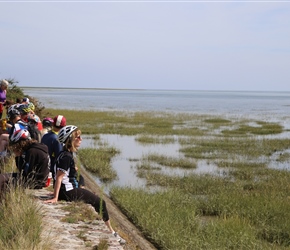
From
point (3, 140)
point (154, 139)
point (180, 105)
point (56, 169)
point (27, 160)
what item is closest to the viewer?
point (56, 169)

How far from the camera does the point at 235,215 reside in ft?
30.7

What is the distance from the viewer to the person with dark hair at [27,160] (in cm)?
627

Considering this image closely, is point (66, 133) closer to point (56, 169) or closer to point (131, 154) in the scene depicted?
point (56, 169)

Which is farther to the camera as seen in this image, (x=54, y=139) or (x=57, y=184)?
(x=54, y=139)

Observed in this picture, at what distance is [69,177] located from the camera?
6.23 meters

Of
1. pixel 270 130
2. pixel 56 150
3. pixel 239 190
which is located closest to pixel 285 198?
pixel 239 190

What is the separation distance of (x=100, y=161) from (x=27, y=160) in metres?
8.92

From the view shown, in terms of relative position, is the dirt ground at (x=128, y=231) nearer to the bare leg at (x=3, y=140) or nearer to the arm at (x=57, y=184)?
the arm at (x=57, y=184)

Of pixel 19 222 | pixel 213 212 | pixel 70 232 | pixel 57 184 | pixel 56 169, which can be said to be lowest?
pixel 213 212

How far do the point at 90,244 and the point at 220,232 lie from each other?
11.9 feet

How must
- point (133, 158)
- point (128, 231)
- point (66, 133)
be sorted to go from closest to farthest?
1. point (66, 133)
2. point (128, 231)
3. point (133, 158)

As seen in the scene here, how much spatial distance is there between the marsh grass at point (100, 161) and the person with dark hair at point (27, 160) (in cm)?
687

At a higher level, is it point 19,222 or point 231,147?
point 19,222

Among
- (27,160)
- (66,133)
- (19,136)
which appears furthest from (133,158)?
(66,133)
